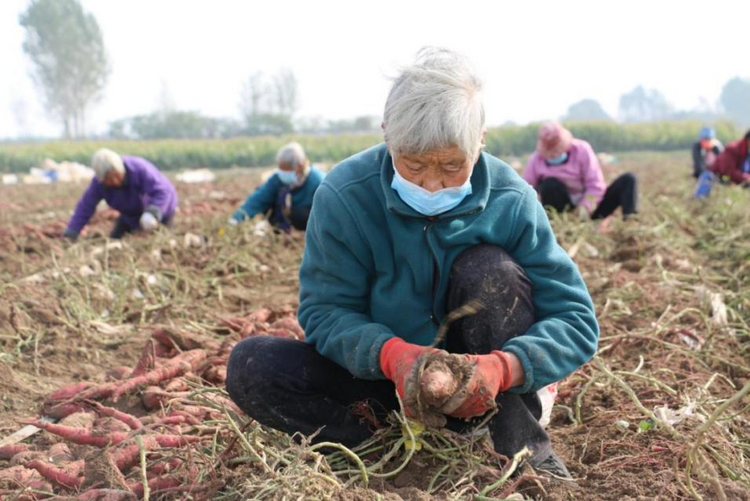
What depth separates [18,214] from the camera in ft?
30.2

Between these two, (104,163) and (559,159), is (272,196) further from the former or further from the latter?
(559,159)

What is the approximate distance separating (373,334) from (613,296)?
1.88m

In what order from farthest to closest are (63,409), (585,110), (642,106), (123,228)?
1. (642,106)
2. (585,110)
3. (123,228)
4. (63,409)

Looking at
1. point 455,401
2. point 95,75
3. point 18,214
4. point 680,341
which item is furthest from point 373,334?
point 95,75

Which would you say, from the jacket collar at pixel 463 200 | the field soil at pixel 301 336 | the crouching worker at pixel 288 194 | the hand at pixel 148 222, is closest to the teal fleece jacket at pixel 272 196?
the crouching worker at pixel 288 194

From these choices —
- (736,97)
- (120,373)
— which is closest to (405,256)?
(120,373)

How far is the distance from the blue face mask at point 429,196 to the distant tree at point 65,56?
6250cm

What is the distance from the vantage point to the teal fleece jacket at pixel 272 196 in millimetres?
5527

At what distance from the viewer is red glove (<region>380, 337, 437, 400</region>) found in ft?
4.75

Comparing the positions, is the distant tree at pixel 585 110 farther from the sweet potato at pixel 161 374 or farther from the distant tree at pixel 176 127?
the sweet potato at pixel 161 374

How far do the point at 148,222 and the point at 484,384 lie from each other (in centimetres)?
454

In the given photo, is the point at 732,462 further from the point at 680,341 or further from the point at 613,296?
the point at 613,296

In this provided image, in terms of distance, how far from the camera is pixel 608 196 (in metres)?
5.18

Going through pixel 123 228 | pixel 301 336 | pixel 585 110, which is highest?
pixel 301 336
